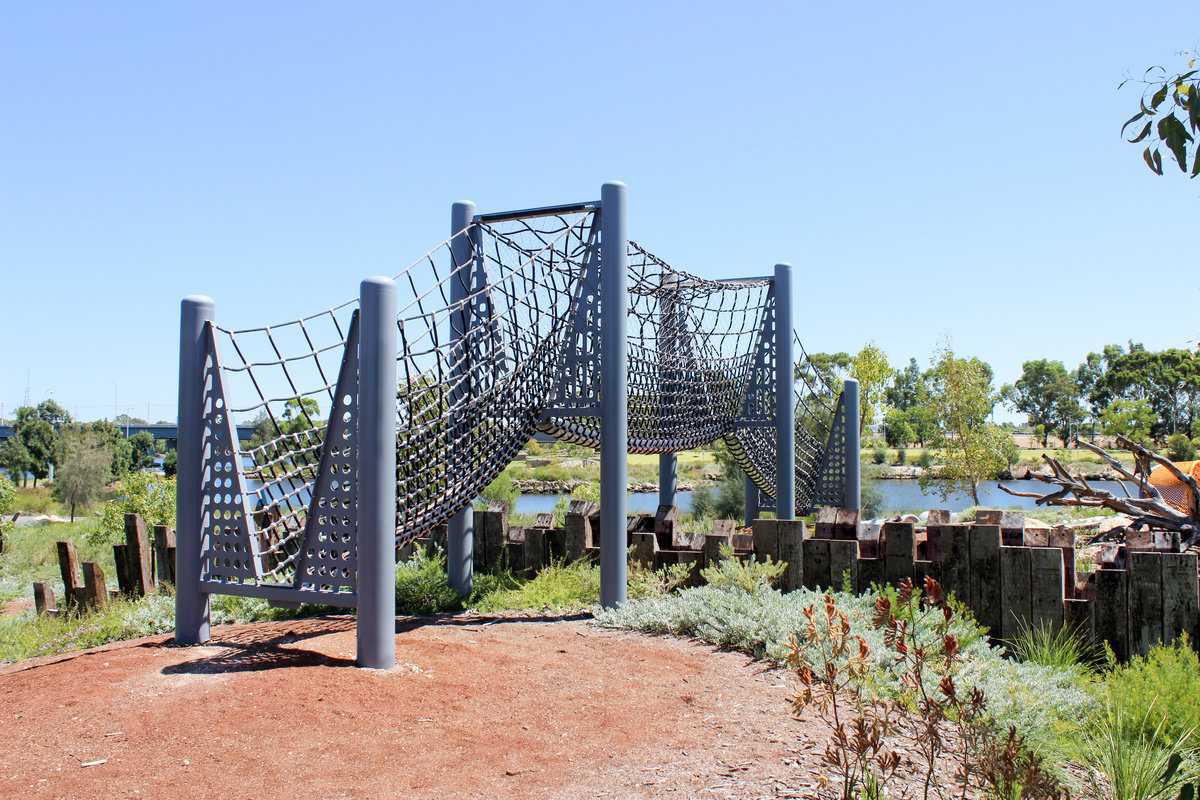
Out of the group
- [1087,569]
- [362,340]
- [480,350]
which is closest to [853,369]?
[1087,569]

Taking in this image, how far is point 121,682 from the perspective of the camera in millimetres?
4930

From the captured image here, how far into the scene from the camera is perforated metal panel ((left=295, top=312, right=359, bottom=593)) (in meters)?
5.66

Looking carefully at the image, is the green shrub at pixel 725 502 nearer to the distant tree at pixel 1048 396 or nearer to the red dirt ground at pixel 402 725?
the red dirt ground at pixel 402 725

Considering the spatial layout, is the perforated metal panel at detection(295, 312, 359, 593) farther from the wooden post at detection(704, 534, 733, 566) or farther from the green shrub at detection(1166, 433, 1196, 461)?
the green shrub at detection(1166, 433, 1196, 461)

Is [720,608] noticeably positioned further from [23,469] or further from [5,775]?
[23,469]

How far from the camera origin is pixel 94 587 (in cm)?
864

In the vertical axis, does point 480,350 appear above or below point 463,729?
above

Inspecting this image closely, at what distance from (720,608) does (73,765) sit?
153 inches

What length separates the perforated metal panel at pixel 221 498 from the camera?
5871 mm

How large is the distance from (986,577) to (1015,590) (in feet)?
0.69

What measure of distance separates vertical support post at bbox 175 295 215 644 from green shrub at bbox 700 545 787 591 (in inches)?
138

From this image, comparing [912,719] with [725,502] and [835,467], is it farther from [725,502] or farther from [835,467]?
[725,502]

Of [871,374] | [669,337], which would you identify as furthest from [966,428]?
[669,337]

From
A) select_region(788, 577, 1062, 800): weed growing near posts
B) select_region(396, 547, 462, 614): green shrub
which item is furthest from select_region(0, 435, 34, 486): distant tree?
select_region(788, 577, 1062, 800): weed growing near posts
